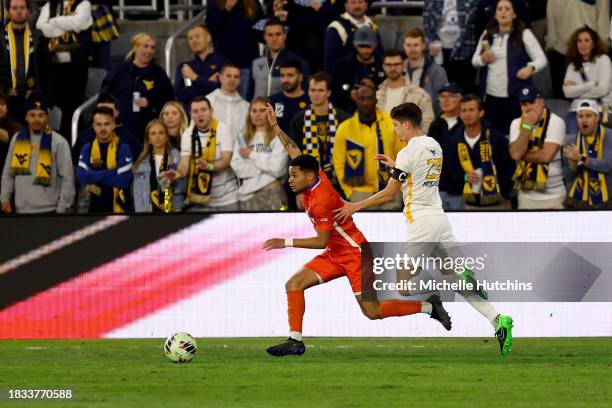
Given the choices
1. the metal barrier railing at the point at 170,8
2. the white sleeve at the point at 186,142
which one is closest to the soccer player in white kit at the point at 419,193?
the white sleeve at the point at 186,142

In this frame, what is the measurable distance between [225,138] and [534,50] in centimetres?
414

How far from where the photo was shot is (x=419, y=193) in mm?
12391

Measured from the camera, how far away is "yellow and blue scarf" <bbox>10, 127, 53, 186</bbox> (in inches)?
661

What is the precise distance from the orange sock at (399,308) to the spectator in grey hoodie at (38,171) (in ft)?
18.5

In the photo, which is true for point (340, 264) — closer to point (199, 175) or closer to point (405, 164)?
point (405, 164)

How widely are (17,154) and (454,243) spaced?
22.0ft

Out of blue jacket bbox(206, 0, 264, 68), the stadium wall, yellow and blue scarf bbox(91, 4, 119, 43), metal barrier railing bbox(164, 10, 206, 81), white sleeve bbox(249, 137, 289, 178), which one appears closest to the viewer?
the stadium wall

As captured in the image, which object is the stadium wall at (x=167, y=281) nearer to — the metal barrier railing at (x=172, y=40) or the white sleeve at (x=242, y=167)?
the white sleeve at (x=242, y=167)

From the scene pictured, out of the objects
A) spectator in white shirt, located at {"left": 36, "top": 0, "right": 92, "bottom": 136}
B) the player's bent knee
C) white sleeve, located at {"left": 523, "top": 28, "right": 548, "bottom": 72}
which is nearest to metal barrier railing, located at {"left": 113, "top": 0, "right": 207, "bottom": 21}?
Answer: spectator in white shirt, located at {"left": 36, "top": 0, "right": 92, "bottom": 136}

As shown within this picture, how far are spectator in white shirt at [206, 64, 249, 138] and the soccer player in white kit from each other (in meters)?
4.63

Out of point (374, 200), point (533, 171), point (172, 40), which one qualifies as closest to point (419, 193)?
point (374, 200)

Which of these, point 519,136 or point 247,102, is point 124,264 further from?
point 519,136

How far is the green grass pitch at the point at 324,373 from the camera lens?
9.99 m

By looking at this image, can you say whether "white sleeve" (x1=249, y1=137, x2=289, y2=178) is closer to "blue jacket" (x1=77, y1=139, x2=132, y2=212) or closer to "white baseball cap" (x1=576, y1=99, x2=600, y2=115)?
"blue jacket" (x1=77, y1=139, x2=132, y2=212)
